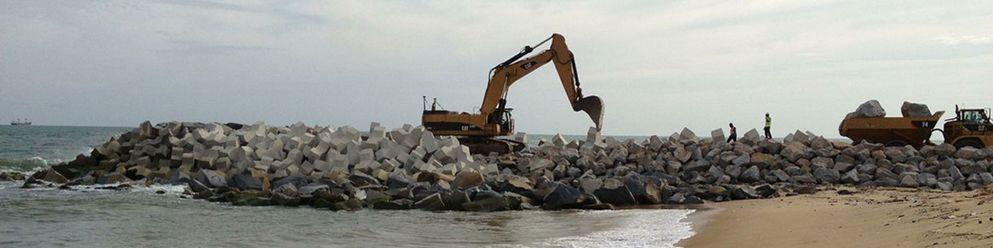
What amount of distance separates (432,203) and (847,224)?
6.24 m

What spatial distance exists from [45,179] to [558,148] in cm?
1138

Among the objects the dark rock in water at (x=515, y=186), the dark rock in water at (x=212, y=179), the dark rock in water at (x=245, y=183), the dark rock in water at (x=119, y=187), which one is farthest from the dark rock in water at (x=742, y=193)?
the dark rock in water at (x=119, y=187)

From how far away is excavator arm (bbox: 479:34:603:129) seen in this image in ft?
77.4

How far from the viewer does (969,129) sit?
21188 mm

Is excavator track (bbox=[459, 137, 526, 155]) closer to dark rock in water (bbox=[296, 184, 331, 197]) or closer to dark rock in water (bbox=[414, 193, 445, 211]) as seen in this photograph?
dark rock in water (bbox=[296, 184, 331, 197])

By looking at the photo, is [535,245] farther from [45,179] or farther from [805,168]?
[45,179]

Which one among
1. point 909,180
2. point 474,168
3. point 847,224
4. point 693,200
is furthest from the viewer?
point 474,168

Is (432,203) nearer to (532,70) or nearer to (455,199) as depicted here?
(455,199)

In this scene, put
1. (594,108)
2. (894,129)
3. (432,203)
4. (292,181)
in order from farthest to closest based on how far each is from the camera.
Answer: (594,108) < (894,129) < (292,181) < (432,203)

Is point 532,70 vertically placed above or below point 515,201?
above

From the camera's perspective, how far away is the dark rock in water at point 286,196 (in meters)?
14.3

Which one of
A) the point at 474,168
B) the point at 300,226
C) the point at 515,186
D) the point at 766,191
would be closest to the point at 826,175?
the point at 766,191

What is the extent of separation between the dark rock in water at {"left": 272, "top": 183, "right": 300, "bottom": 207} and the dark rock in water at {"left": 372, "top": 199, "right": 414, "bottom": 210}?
129cm

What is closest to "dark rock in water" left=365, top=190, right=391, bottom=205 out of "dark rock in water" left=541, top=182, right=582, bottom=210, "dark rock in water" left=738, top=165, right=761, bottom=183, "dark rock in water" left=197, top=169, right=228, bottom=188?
"dark rock in water" left=541, top=182, right=582, bottom=210
